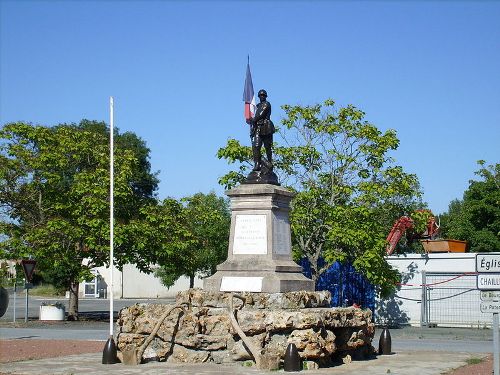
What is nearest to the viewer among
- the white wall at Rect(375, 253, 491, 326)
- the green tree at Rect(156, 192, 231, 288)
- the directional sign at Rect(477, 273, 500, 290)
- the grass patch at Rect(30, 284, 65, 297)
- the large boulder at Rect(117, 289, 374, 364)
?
the directional sign at Rect(477, 273, 500, 290)

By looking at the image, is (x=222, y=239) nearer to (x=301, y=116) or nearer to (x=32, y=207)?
(x=32, y=207)

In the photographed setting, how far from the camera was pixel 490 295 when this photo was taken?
41.6ft

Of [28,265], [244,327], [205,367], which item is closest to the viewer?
[205,367]

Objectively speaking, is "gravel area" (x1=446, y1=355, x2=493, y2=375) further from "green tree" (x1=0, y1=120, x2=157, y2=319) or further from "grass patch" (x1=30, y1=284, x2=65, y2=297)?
"grass patch" (x1=30, y1=284, x2=65, y2=297)

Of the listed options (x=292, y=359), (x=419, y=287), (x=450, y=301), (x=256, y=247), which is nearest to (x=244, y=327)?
(x=292, y=359)

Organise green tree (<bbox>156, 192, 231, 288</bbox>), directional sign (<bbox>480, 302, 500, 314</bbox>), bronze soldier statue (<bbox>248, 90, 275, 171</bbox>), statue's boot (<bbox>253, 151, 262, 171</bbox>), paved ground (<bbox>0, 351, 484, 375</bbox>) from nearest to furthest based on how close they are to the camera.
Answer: directional sign (<bbox>480, 302, 500, 314</bbox>) < paved ground (<bbox>0, 351, 484, 375</bbox>) < statue's boot (<bbox>253, 151, 262, 171</bbox>) < bronze soldier statue (<bbox>248, 90, 275, 171</bbox>) < green tree (<bbox>156, 192, 231, 288</bbox>)

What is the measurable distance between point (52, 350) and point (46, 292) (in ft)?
211

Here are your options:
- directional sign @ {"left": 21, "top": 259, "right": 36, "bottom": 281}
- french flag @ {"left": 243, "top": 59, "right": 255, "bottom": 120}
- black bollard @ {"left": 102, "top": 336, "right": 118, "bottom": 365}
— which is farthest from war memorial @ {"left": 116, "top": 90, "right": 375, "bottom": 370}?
directional sign @ {"left": 21, "top": 259, "right": 36, "bottom": 281}

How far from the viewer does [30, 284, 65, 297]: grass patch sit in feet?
247

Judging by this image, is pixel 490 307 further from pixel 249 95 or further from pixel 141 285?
pixel 141 285

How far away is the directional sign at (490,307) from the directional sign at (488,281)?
0.84ft

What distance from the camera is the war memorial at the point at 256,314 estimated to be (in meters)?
15.3

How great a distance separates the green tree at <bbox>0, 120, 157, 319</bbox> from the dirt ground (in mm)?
8254

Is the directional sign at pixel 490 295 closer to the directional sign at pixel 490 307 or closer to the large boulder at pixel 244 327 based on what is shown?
the directional sign at pixel 490 307
